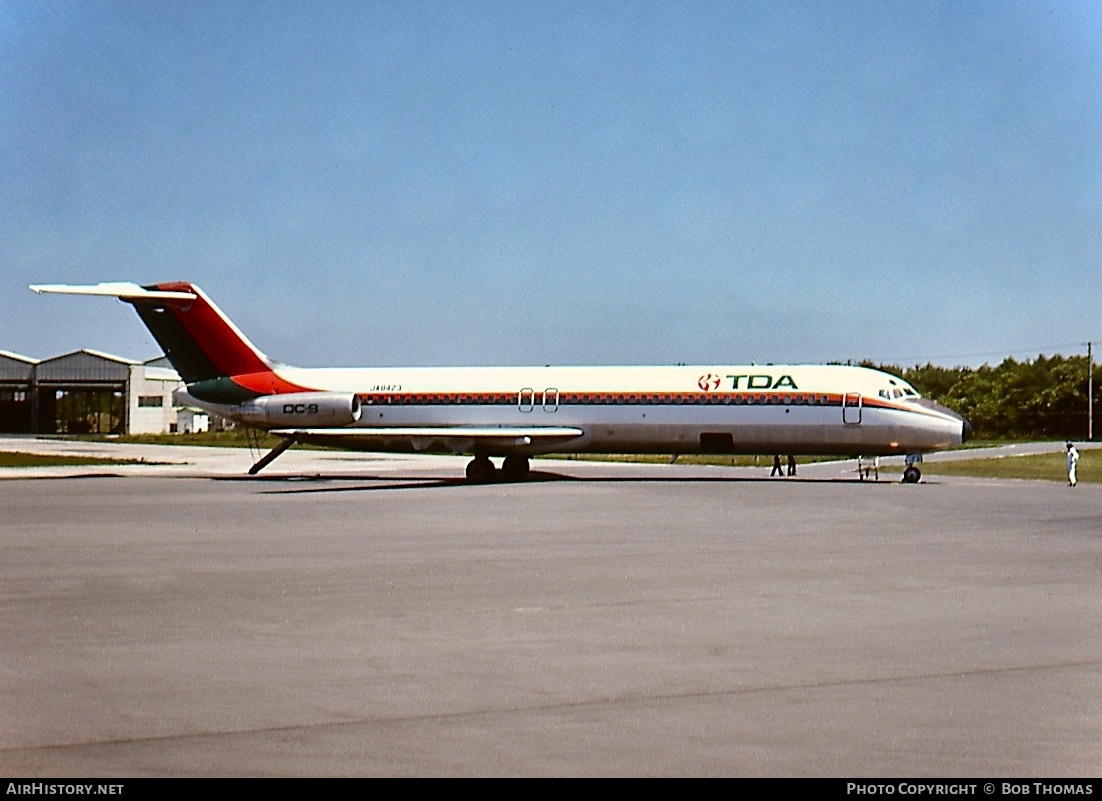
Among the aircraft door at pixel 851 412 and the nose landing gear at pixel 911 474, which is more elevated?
the aircraft door at pixel 851 412

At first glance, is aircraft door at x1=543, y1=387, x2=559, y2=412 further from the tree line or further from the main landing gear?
the tree line

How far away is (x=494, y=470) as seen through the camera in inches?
1433

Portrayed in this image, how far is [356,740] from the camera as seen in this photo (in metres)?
6.52

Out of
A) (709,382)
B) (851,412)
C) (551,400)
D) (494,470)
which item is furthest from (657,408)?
(494,470)

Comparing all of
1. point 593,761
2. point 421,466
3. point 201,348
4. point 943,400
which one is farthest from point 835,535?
point 943,400

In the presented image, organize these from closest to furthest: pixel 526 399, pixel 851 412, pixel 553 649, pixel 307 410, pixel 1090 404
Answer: pixel 553 649 → pixel 851 412 → pixel 526 399 → pixel 307 410 → pixel 1090 404

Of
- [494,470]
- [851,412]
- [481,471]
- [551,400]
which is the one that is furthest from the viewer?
[494,470]

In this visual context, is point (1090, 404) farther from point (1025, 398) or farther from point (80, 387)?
point (80, 387)

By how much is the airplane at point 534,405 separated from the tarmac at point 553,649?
12961mm

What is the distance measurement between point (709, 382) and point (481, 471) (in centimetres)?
716

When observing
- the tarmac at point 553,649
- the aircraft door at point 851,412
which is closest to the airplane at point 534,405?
the aircraft door at point 851,412

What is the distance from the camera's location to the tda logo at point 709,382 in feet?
111

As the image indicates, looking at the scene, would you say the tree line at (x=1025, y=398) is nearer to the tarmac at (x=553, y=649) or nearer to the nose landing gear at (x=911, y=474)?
the nose landing gear at (x=911, y=474)

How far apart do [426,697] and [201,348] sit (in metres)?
32.1
